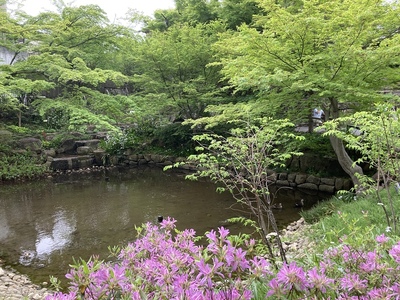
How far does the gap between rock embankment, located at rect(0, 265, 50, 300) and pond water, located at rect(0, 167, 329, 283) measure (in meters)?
0.13

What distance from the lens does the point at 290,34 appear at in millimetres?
5125

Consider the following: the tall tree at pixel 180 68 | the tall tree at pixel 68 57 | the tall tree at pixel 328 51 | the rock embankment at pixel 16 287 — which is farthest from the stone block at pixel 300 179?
the rock embankment at pixel 16 287

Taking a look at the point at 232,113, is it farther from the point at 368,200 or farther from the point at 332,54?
the point at 368,200

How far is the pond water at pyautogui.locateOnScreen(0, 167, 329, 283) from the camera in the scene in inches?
198

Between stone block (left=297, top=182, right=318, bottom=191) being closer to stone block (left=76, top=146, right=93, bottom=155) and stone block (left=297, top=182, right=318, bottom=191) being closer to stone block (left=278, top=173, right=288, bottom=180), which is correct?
stone block (left=278, top=173, right=288, bottom=180)

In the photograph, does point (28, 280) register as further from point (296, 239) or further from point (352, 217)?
point (352, 217)

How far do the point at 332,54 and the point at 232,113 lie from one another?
103 inches

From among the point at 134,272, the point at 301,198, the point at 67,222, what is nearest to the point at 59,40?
the point at 67,222

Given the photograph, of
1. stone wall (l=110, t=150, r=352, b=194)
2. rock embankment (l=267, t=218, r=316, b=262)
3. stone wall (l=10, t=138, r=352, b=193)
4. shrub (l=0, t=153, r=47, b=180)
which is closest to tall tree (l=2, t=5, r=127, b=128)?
stone wall (l=10, t=138, r=352, b=193)

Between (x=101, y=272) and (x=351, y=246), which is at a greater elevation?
(x=101, y=272)

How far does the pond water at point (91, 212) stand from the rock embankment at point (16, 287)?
0.44ft

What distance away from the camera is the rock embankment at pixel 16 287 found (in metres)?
3.54

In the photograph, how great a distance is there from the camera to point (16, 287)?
12.7 ft

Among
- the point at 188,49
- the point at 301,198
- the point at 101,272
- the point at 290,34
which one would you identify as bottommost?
the point at 301,198
